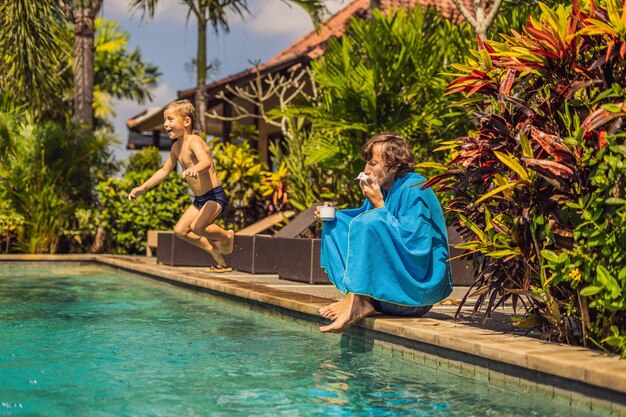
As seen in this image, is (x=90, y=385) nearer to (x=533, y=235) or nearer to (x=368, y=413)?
(x=368, y=413)

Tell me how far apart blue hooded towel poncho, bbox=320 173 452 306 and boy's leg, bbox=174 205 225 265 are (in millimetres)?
4338

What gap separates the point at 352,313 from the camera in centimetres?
560

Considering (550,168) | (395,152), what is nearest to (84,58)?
(395,152)

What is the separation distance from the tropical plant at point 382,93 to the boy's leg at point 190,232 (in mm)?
2141

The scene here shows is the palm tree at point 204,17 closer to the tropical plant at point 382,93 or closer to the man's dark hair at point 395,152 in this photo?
the tropical plant at point 382,93

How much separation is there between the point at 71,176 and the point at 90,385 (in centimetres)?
1254

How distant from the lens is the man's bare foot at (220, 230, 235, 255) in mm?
10680

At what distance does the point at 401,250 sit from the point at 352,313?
51 centimetres

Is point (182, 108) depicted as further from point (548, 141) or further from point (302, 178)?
point (548, 141)

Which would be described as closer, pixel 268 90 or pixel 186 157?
pixel 186 157

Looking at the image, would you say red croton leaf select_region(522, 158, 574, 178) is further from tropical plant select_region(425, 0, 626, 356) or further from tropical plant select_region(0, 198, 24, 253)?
tropical plant select_region(0, 198, 24, 253)

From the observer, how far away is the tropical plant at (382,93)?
12.0 meters

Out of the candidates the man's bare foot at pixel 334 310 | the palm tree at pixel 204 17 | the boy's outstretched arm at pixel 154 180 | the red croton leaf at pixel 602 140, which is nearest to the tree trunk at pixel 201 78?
the palm tree at pixel 204 17

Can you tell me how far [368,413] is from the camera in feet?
13.4
